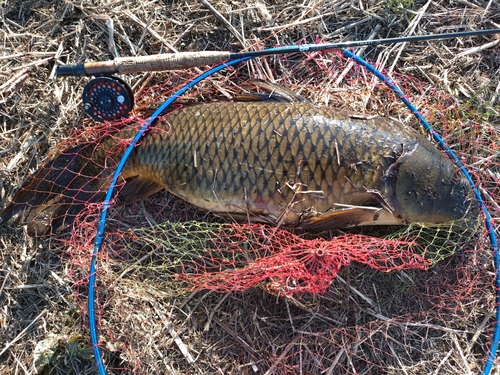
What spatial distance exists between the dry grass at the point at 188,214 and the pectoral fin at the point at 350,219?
0.34m

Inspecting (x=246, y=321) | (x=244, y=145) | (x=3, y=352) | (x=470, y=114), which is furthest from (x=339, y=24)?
(x=3, y=352)

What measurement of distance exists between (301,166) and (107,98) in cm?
122

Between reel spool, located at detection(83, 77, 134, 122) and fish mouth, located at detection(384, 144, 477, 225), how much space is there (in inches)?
62.2

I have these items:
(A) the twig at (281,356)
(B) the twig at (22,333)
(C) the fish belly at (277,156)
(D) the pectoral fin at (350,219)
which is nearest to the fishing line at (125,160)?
→ (C) the fish belly at (277,156)

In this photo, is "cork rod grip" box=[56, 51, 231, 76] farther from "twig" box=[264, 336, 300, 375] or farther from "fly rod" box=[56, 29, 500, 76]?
"twig" box=[264, 336, 300, 375]

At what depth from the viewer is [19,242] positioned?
2.75 meters

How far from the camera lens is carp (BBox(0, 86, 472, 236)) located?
→ 7.80 ft

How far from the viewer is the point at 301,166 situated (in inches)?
93.4

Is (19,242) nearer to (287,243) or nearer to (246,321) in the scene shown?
(246,321)

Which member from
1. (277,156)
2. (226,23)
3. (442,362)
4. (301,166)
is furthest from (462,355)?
(226,23)

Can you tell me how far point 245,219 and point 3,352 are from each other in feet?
5.54

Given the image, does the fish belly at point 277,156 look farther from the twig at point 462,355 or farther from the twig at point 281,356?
the twig at point 462,355

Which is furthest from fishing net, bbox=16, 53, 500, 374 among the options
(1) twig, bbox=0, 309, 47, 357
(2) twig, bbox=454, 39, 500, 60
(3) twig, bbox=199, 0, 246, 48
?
(3) twig, bbox=199, 0, 246, 48

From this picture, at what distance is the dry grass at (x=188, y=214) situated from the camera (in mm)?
2549
